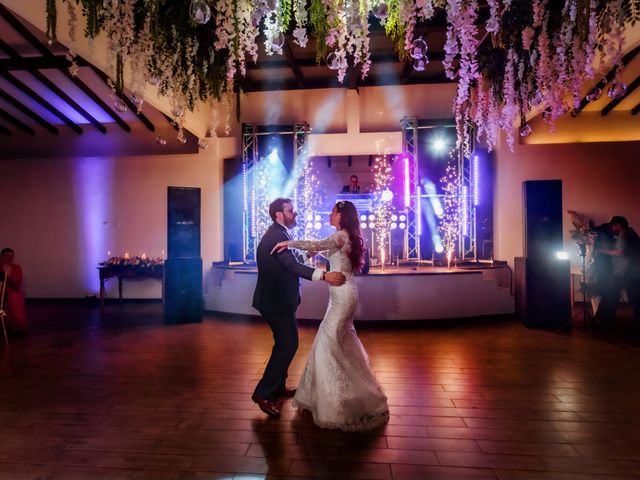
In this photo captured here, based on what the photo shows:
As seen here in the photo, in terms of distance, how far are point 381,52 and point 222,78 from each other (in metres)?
5.94

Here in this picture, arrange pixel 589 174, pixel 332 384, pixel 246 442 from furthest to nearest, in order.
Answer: pixel 589 174 < pixel 332 384 < pixel 246 442

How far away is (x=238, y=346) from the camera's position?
210 inches

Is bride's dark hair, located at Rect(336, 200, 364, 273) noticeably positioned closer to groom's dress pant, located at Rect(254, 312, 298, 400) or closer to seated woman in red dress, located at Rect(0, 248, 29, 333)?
groom's dress pant, located at Rect(254, 312, 298, 400)

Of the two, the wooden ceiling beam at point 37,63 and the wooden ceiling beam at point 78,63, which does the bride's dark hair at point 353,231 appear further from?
the wooden ceiling beam at point 37,63

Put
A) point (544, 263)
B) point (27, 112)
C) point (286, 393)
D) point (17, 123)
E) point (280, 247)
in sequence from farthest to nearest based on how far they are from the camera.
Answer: point (17, 123), point (27, 112), point (544, 263), point (286, 393), point (280, 247)

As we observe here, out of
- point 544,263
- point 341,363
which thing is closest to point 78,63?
point 341,363

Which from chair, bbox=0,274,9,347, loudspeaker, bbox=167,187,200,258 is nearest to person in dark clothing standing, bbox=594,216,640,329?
loudspeaker, bbox=167,187,200,258

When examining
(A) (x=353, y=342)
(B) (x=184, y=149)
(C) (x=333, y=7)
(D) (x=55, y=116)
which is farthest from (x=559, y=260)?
(D) (x=55, y=116)

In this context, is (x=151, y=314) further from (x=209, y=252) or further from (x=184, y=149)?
(x=184, y=149)

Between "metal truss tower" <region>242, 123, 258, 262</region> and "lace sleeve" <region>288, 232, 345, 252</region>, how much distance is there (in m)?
6.07

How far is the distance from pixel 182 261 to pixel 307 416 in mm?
4453

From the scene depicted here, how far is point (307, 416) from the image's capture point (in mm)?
3164

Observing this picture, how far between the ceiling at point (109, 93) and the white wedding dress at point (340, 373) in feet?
17.6

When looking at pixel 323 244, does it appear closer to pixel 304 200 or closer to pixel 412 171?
pixel 304 200
